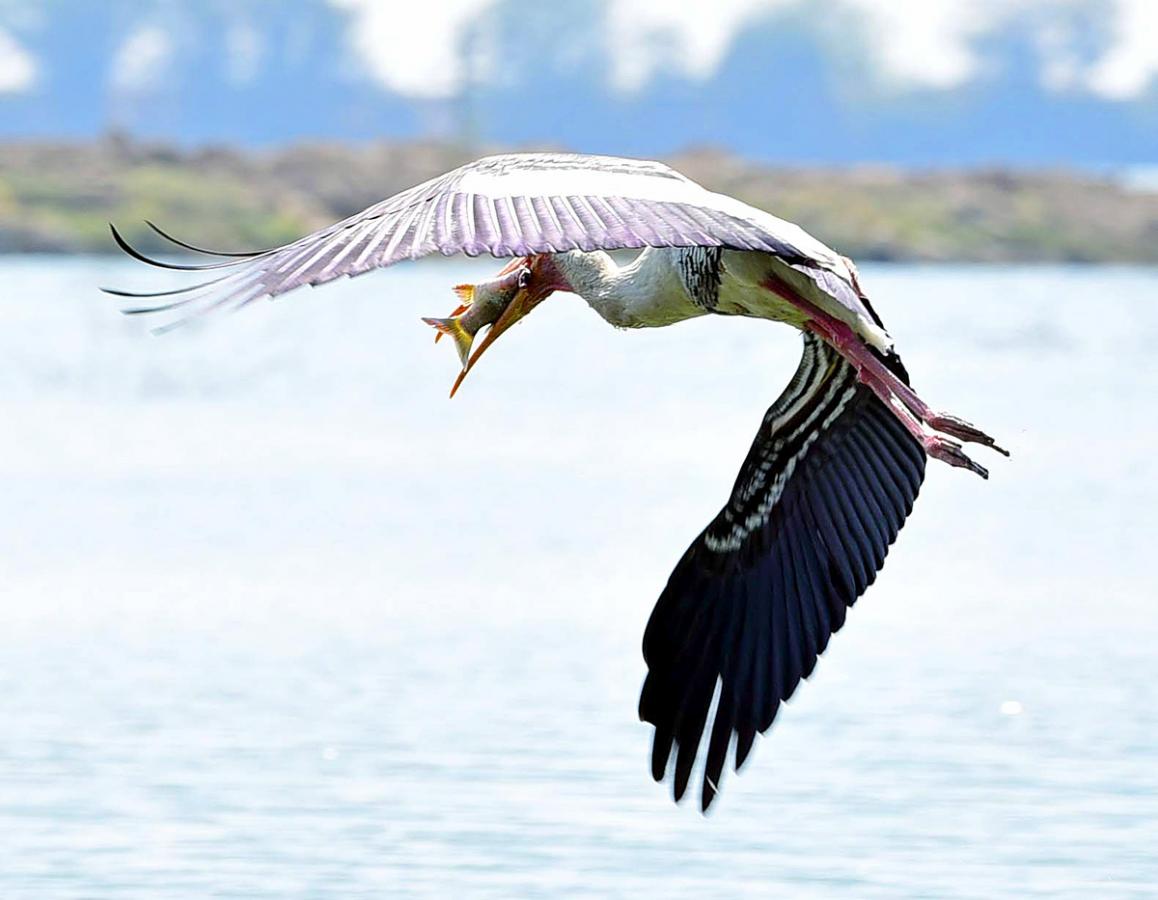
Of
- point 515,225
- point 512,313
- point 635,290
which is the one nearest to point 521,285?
point 512,313

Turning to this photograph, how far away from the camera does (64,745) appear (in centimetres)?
1253

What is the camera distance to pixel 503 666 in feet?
48.1

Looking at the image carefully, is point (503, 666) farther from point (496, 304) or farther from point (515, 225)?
point (515, 225)

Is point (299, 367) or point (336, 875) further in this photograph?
point (299, 367)

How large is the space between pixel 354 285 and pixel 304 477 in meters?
40.3

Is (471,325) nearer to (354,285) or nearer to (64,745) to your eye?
(64,745)

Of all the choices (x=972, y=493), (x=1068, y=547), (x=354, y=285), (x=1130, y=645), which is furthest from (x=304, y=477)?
(x=354, y=285)

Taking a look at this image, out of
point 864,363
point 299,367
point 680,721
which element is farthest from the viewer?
point 299,367

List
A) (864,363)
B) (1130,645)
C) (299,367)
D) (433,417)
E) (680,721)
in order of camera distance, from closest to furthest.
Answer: (864,363) → (680,721) → (1130,645) → (433,417) → (299,367)

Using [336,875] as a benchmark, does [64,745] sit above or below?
above

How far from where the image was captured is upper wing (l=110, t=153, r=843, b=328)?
7109 millimetres

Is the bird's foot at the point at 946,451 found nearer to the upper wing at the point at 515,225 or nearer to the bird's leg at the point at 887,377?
the bird's leg at the point at 887,377

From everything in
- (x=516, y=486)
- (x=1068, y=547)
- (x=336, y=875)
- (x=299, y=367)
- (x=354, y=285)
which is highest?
(x=354, y=285)

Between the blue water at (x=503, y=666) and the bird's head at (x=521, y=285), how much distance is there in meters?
2.11
